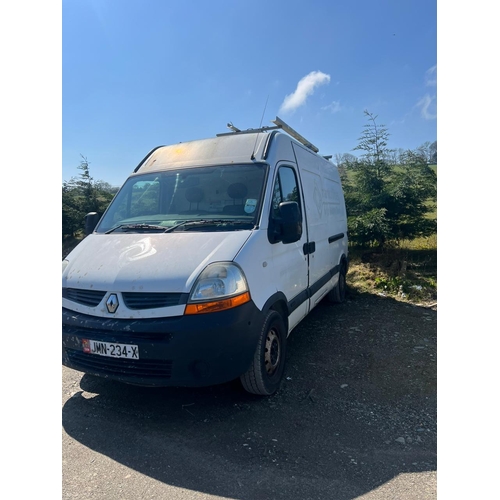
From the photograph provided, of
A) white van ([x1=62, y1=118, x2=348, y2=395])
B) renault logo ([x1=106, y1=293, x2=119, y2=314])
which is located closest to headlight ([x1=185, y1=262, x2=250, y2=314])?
white van ([x1=62, y1=118, x2=348, y2=395])

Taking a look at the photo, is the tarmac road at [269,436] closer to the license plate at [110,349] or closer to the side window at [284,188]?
the license plate at [110,349]

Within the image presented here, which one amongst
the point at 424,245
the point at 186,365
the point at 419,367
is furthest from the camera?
the point at 424,245

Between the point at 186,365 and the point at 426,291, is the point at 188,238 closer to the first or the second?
the point at 186,365

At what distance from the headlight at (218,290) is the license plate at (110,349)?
0.52 meters

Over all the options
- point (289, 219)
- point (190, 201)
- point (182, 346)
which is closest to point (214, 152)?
point (190, 201)

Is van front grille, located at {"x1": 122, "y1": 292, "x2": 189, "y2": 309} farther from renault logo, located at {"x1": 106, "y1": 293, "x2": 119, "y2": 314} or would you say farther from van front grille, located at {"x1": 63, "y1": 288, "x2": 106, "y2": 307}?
van front grille, located at {"x1": 63, "y1": 288, "x2": 106, "y2": 307}

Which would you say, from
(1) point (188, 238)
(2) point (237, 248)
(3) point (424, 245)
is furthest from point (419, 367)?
(3) point (424, 245)

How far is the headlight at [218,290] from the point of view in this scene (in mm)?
2773

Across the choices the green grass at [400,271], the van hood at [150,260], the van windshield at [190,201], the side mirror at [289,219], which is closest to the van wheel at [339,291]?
the green grass at [400,271]

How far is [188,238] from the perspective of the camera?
3230 mm

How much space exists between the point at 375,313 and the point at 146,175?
4261 mm

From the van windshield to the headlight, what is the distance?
1.87ft

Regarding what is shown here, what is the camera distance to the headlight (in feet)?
9.10

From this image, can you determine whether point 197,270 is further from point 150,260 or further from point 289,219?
point 289,219
